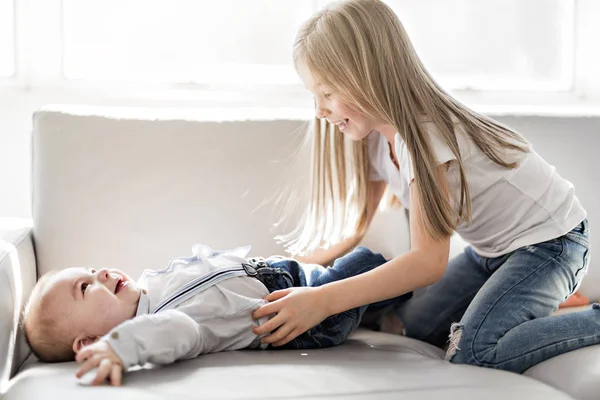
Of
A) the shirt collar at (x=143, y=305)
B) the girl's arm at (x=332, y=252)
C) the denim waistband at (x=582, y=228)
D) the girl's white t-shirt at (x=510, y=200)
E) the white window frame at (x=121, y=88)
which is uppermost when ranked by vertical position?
the white window frame at (x=121, y=88)

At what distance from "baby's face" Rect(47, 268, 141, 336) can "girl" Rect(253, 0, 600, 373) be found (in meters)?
0.26

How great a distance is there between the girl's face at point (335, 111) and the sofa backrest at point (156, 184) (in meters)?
0.21

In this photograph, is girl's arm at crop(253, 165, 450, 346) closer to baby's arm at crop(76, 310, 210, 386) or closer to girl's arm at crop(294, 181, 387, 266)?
baby's arm at crop(76, 310, 210, 386)

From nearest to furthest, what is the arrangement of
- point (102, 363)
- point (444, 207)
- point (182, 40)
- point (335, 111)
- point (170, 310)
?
point (102, 363) → point (170, 310) → point (444, 207) → point (335, 111) → point (182, 40)

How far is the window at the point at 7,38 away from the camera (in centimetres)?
231

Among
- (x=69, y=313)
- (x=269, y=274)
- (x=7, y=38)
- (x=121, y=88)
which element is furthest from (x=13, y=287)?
(x=7, y=38)

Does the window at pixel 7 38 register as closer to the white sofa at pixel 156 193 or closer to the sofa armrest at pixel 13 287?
the white sofa at pixel 156 193

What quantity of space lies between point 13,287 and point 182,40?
4.14 feet

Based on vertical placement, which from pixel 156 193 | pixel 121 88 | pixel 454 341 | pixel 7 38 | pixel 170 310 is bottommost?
pixel 454 341

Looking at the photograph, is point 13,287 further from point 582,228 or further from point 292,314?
point 582,228

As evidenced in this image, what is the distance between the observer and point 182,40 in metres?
2.43

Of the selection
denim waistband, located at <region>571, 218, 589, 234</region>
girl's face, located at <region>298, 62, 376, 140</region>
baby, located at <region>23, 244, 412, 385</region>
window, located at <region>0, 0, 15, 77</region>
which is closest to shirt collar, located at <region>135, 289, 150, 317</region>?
baby, located at <region>23, 244, 412, 385</region>

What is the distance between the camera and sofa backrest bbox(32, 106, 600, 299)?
164cm

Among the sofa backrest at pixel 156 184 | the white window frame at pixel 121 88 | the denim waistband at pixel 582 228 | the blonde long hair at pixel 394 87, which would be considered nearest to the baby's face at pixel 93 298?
the sofa backrest at pixel 156 184
